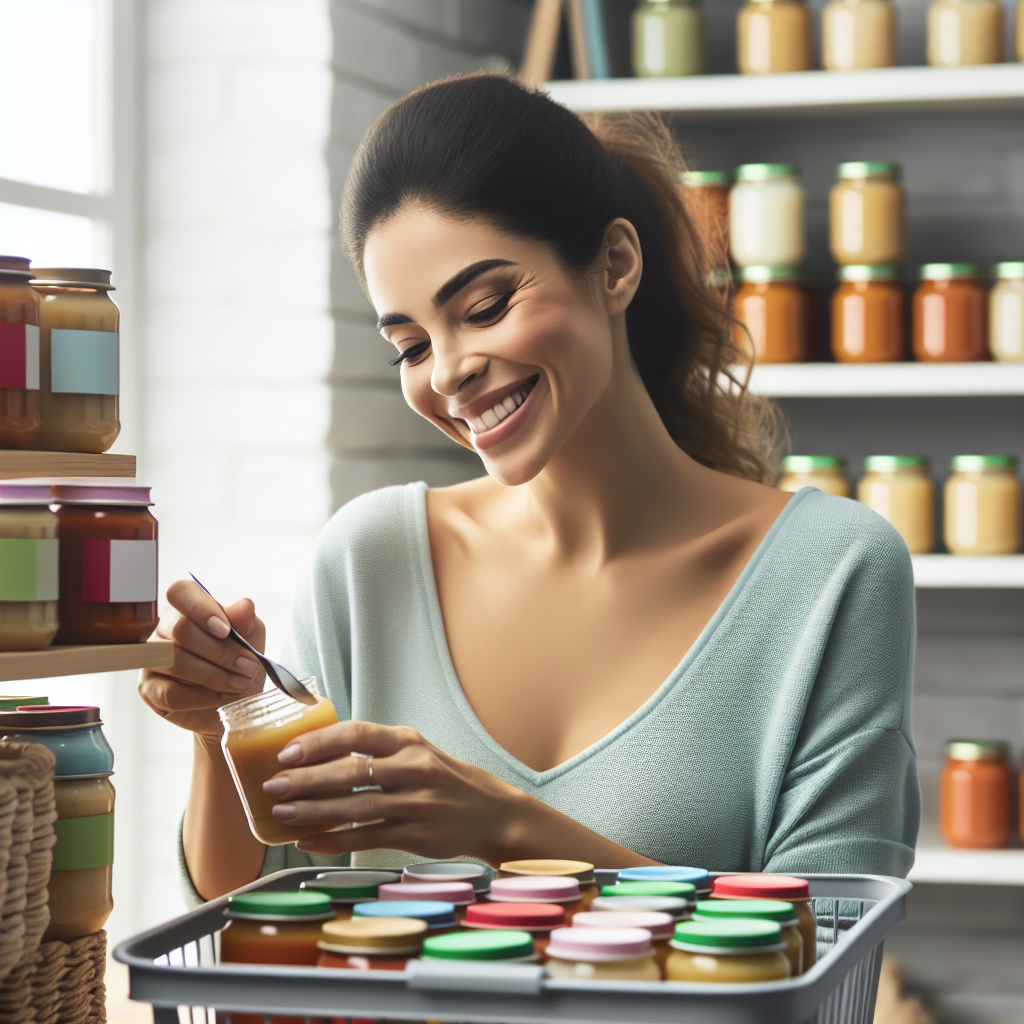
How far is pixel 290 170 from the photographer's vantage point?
6.62 ft

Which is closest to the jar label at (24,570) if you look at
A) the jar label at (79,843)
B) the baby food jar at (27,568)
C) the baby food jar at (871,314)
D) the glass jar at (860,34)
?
the baby food jar at (27,568)

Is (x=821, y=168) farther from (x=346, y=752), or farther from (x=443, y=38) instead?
(x=346, y=752)

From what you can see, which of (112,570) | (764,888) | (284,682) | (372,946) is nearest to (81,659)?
(112,570)

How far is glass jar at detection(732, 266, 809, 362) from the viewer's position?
219 centimetres

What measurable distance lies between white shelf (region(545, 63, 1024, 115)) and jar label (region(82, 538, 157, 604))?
158 centimetres

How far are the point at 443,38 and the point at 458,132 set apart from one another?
1226mm

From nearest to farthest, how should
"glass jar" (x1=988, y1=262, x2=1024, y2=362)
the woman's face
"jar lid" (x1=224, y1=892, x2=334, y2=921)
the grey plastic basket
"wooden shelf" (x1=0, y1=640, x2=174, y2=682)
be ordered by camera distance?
the grey plastic basket < "jar lid" (x1=224, y1=892, x2=334, y2=921) < "wooden shelf" (x1=0, y1=640, x2=174, y2=682) < the woman's face < "glass jar" (x1=988, y1=262, x2=1024, y2=362)

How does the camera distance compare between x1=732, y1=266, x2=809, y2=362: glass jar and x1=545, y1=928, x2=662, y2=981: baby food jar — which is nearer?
x1=545, y1=928, x2=662, y2=981: baby food jar

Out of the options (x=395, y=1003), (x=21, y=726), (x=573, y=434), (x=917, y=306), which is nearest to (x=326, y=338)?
(x=573, y=434)

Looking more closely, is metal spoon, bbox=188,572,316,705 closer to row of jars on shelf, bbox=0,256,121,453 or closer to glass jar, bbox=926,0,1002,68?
row of jars on shelf, bbox=0,256,121,453

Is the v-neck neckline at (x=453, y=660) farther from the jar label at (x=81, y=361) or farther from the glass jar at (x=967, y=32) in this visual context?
the glass jar at (x=967, y=32)

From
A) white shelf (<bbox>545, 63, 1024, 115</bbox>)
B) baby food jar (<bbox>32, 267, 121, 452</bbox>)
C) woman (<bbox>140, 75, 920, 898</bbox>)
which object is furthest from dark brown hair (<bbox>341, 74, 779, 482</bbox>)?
white shelf (<bbox>545, 63, 1024, 115</bbox>)

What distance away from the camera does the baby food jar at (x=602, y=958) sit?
56 cm

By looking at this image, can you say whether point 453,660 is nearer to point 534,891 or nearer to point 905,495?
point 534,891
